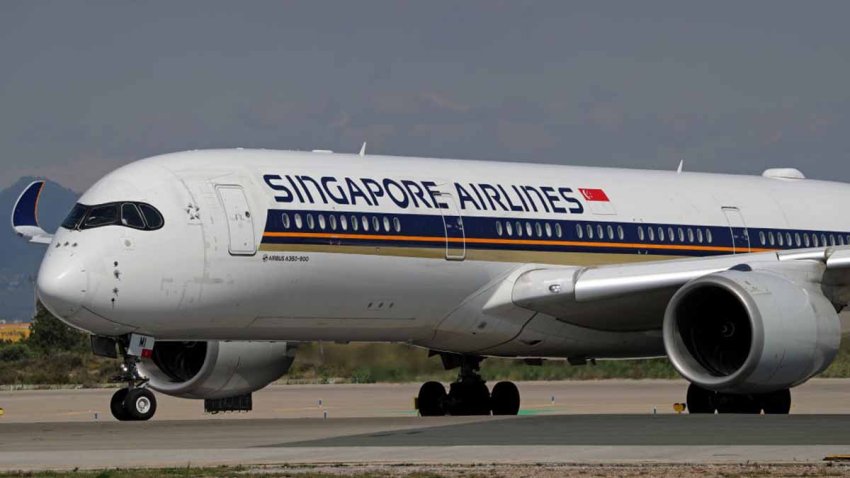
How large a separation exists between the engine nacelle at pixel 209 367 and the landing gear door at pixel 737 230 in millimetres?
8320

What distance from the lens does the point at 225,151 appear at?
24750 mm

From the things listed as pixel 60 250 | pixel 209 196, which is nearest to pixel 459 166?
pixel 209 196

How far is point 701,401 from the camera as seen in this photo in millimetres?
29078

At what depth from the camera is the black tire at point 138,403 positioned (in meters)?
23.0

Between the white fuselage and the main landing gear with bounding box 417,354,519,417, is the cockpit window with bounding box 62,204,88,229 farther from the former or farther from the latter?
the main landing gear with bounding box 417,354,519,417

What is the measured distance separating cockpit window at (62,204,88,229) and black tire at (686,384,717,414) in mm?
11388

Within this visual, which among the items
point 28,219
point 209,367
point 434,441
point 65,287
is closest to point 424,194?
point 209,367

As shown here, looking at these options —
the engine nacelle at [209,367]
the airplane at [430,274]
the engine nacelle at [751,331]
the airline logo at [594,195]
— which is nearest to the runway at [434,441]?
the engine nacelle at [751,331]

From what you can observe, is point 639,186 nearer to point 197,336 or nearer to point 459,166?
point 459,166

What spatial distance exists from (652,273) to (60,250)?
28.5 ft

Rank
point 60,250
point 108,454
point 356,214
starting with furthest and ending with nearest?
point 356,214 < point 60,250 < point 108,454

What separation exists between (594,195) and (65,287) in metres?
9.78

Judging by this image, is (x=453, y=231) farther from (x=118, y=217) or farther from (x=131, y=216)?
(x=118, y=217)

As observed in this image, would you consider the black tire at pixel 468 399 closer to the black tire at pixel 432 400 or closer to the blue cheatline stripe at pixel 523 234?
the black tire at pixel 432 400
